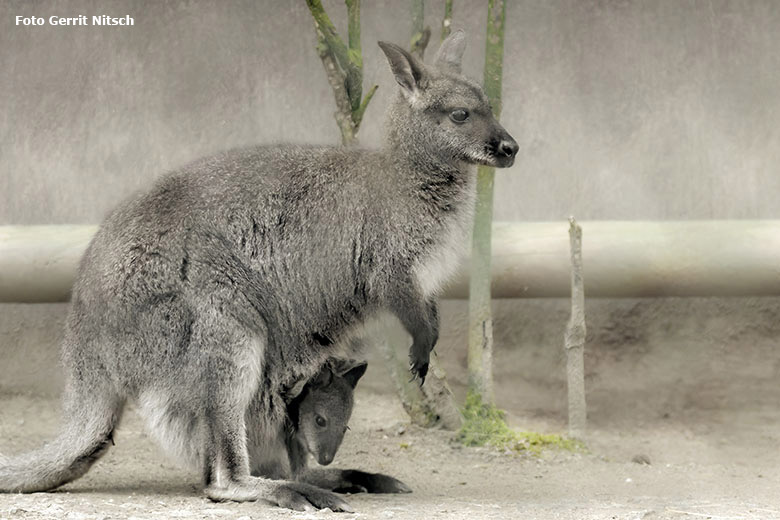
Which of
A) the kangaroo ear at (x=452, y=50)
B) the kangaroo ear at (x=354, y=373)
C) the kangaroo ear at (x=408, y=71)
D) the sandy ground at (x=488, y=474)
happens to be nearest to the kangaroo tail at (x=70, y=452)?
the sandy ground at (x=488, y=474)

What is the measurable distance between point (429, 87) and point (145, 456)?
275cm

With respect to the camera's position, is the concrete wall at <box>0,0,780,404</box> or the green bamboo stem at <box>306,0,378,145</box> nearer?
the green bamboo stem at <box>306,0,378,145</box>

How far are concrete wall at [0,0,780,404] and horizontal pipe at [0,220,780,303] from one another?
175 millimetres

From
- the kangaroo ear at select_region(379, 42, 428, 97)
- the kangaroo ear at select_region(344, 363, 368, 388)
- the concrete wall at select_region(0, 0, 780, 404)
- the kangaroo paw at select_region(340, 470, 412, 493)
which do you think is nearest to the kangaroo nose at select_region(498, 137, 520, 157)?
the kangaroo ear at select_region(379, 42, 428, 97)

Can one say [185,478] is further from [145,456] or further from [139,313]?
[139,313]

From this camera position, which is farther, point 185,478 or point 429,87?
point 185,478

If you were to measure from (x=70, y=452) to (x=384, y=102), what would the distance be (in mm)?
3108

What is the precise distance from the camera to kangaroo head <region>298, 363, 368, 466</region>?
555cm

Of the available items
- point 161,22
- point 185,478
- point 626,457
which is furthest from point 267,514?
point 161,22

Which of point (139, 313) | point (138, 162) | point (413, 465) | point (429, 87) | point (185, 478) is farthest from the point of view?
point (138, 162)

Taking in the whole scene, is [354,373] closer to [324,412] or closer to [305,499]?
[324,412]

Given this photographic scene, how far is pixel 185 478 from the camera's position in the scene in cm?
609

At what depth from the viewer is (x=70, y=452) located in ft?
17.3

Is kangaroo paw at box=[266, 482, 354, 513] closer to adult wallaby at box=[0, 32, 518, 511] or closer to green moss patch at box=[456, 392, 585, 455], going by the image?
adult wallaby at box=[0, 32, 518, 511]
